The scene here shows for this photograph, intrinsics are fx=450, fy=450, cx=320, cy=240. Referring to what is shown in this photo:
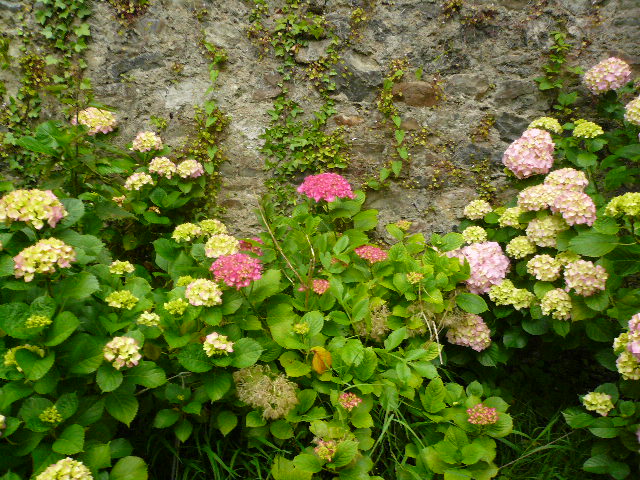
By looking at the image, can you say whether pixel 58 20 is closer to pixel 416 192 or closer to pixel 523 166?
pixel 416 192

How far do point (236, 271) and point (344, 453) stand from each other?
2.66ft

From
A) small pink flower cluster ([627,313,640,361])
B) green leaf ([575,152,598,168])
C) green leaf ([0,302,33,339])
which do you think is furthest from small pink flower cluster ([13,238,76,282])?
green leaf ([575,152,598,168])

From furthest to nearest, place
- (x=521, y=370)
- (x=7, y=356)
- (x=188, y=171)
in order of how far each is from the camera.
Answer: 1. (x=188, y=171)
2. (x=521, y=370)
3. (x=7, y=356)

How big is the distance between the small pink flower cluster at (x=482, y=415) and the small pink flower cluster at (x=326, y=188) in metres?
1.26

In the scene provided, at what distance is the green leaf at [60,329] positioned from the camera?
148 centimetres

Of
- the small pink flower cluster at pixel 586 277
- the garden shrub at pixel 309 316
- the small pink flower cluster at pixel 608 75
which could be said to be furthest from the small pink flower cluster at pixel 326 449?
the small pink flower cluster at pixel 608 75

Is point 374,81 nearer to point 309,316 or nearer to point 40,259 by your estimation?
point 309,316

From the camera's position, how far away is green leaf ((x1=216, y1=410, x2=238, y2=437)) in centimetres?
183

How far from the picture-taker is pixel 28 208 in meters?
1.58

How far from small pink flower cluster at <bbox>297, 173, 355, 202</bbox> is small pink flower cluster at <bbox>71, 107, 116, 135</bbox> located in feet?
4.01

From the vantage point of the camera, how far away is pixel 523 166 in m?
2.48

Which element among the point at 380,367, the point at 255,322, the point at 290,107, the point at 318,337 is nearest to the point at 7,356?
the point at 255,322

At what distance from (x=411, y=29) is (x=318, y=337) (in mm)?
2009

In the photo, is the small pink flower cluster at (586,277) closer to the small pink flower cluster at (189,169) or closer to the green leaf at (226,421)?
the green leaf at (226,421)
